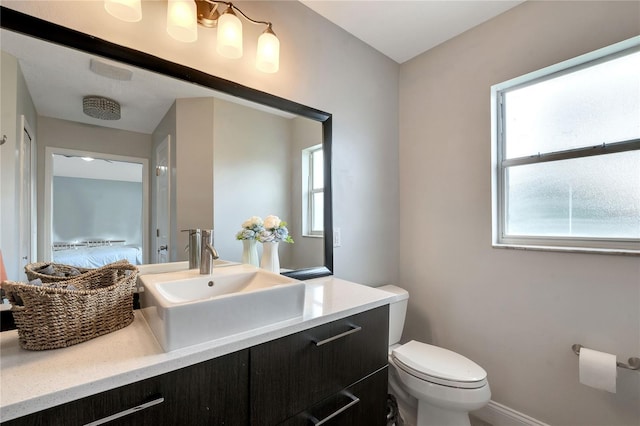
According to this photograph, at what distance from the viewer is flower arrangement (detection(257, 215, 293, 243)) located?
1.37 meters

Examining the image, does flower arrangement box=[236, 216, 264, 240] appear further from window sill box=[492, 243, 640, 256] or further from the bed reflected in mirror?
window sill box=[492, 243, 640, 256]

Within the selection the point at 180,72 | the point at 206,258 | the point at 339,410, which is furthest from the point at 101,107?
the point at 339,410

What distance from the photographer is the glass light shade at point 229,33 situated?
1.16 meters

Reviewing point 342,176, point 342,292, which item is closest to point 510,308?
point 342,292

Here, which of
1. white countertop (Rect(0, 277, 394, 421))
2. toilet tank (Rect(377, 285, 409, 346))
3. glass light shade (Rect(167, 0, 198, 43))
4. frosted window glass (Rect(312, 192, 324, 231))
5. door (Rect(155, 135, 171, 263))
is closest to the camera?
white countertop (Rect(0, 277, 394, 421))

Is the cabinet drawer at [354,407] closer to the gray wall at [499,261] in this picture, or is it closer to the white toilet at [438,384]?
the white toilet at [438,384]

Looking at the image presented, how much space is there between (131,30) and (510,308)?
2.21 m

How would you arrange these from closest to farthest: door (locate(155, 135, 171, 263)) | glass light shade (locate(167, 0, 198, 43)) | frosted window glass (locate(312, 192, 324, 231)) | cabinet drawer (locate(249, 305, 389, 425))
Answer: cabinet drawer (locate(249, 305, 389, 425)) → glass light shade (locate(167, 0, 198, 43)) → door (locate(155, 135, 171, 263)) → frosted window glass (locate(312, 192, 324, 231))

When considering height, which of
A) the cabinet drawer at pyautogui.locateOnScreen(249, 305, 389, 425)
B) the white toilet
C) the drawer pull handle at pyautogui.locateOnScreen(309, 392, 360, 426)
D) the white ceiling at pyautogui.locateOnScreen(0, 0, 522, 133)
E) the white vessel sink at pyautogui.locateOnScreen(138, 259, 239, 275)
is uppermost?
the white ceiling at pyautogui.locateOnScreen(0, 0, 522, 133)

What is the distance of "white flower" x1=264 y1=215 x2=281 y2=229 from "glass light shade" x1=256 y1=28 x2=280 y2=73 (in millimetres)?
710

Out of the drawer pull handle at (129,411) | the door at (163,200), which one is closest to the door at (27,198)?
the door at (163,200)

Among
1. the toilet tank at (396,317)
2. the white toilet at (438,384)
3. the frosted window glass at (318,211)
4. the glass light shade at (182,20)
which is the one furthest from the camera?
the toilet tank at (396,317)

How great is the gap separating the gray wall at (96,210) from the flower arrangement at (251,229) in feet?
1.34

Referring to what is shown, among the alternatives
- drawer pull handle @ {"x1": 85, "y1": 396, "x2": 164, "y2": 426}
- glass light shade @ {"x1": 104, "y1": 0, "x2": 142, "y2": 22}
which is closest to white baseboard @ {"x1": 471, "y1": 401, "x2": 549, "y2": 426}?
drawer pull handle @ {"x1": 85, "y1": 396, "x2": 164, "y2": 426}
